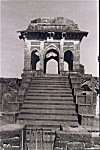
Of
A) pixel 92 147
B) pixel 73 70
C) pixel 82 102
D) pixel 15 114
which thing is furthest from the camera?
pixel 73 70

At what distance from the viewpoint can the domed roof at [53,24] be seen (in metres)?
16.9

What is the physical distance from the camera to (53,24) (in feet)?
55.9

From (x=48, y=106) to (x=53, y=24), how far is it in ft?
21.6

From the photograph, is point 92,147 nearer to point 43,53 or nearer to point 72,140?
point 72,140

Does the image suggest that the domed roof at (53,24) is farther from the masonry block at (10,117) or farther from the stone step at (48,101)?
the masonry block at (10,117)

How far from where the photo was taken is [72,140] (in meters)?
Answer: 7.52

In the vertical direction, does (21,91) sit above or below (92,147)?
above

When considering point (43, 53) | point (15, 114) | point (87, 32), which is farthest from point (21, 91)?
point (87, 32)

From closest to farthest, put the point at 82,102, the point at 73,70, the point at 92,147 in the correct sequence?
the point at 92,147 < the point at 82,102 < the point at 73,70

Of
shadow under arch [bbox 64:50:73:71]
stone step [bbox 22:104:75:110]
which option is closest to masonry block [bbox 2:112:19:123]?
stone step [bbox 22:104:75:110]

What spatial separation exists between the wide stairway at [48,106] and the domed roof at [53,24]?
148 inches

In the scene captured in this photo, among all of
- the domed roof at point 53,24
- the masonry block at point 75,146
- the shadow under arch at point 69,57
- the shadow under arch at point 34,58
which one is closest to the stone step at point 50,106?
the masonry block at point 75,146

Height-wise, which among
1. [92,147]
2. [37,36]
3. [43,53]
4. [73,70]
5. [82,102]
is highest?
[37,36]

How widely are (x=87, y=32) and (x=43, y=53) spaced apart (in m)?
3.07
